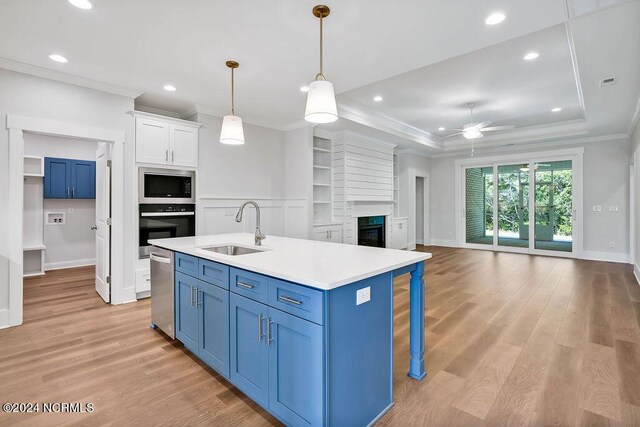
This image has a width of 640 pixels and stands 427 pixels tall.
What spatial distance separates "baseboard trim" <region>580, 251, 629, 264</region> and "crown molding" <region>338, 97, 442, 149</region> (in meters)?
3.99

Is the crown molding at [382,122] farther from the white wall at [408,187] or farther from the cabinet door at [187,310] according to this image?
the cabinet door at [187,310]

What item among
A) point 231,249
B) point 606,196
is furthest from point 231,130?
point 606,196

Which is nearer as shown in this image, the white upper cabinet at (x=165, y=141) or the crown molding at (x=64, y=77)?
the crown molding at (x=64, y=77)

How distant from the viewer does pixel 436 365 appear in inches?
94.7

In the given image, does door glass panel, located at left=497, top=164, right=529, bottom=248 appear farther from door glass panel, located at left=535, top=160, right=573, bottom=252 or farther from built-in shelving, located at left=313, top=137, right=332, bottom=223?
built-in shelving, located at left=313, top=137, right=332, bottom=223

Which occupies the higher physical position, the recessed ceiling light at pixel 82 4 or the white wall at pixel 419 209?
the recessed ceiling light at pixel 82 4

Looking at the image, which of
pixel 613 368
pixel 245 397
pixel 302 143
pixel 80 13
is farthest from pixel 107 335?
pixel 613 368

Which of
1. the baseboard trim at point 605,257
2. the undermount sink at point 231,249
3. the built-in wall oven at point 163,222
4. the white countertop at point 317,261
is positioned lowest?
the baseboard trim at point 605,257

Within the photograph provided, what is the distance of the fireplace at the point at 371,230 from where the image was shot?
670cm

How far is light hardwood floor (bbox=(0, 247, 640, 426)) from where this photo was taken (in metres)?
1.86

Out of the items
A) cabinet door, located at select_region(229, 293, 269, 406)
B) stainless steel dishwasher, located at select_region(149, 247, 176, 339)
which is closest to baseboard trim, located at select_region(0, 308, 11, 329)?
stainless steel dishwasher, located at select_region(149, 247, 176, 339)

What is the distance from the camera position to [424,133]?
24.0ft

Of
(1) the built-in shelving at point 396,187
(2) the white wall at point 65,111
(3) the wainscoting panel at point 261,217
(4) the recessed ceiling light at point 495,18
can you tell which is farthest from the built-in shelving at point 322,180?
(4) the recessed ceiling light at point 495,18

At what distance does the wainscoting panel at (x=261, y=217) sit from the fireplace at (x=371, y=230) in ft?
5.26
